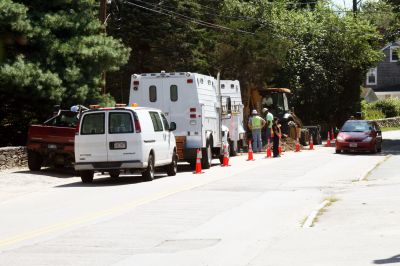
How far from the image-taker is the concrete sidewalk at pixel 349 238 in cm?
1002

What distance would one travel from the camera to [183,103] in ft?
92.4

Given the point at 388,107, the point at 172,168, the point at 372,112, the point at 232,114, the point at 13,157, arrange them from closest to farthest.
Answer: the point at 172,168, the point at 13,157, the point at 232,114, the point at 372,112, the point at 388,107

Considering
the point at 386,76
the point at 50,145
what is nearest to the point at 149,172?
the point at 50,145

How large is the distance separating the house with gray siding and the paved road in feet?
254

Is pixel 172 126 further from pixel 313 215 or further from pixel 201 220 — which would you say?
pixel 313 215

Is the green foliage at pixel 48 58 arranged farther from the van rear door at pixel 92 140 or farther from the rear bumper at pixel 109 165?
the rear bumper at pixel 109 165

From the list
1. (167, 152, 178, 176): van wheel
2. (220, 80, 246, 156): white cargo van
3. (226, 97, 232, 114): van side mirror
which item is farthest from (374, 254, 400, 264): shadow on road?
(226, 97, 232, 114): van side mirror

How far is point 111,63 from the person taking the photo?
31734 mm

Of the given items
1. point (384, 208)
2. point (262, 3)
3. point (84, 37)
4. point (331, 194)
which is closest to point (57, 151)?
point (84, 37)

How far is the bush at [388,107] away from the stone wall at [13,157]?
5749 centimetres

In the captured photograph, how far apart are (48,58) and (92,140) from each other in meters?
7.07

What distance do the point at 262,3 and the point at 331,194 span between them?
39399 mm

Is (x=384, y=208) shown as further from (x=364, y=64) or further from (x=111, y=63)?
(x=364, y=64)

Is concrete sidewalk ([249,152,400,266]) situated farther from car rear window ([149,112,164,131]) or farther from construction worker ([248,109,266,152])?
construction worker ([248,109,266,152])
